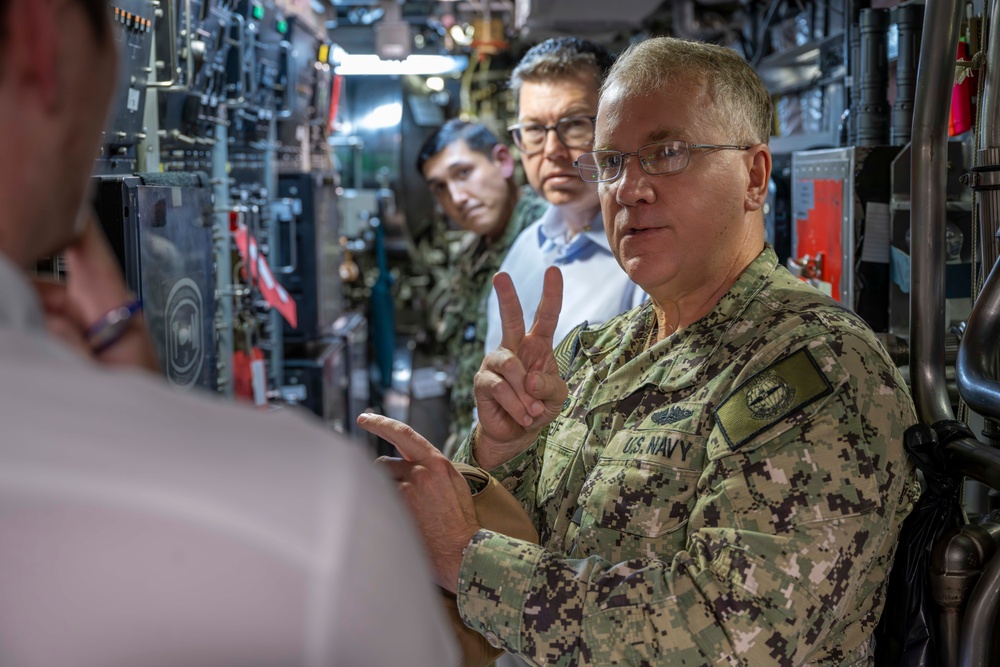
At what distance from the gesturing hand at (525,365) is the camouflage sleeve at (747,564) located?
1.01 feet

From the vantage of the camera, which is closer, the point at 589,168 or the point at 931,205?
the point at 931,205

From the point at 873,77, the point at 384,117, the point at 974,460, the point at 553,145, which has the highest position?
the point at 384,117

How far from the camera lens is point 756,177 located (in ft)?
6.00

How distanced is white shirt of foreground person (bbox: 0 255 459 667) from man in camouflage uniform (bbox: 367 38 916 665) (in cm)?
80

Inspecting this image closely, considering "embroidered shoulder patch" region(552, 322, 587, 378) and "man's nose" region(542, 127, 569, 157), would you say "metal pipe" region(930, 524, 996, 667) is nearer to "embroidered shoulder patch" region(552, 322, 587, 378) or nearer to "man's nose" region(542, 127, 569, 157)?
"embroidered shoulder patch" region(552, 322, 587, 378)

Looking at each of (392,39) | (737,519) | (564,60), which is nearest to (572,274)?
(564,60)

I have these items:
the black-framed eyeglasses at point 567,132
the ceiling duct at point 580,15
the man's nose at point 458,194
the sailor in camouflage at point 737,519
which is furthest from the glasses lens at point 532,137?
the ceiling duct at point 580,15

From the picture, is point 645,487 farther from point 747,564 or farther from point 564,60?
point 564,60

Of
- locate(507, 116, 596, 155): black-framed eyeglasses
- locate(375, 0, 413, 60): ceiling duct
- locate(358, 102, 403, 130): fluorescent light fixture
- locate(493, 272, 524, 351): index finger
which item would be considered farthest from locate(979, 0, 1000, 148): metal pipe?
locate(358, 102, 403, 130): fluorescent light fixture

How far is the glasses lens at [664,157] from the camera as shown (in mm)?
1771

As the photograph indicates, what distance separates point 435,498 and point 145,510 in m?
0.97

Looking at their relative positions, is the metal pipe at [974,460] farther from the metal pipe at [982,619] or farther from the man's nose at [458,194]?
the man's nose at [458,194]

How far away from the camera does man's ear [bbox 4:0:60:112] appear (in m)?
0.66

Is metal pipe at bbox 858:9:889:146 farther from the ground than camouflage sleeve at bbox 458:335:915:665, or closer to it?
farther from the ground
